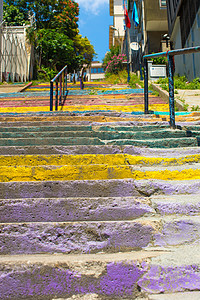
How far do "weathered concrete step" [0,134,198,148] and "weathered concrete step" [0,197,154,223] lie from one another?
1.08 m

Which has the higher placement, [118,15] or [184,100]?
[118,15]

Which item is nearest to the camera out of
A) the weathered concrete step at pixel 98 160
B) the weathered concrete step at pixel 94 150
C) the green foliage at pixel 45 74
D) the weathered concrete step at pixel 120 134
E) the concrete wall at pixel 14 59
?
the weathered concrete step at pixel 98 160

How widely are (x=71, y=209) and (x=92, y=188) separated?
27 cm

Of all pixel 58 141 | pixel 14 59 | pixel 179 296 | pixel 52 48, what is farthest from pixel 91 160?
pixel 52 48

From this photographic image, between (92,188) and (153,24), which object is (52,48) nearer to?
(153,24)

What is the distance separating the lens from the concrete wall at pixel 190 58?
946 centimetres

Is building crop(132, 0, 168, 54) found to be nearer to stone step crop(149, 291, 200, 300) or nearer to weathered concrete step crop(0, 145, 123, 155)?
weathered concrete step crop(0, 145, 123, 155)

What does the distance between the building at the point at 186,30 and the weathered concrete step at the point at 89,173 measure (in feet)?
28.0

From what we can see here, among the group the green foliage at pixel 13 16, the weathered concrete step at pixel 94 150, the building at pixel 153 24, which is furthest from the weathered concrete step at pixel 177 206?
the green foliage at pixel 13 16

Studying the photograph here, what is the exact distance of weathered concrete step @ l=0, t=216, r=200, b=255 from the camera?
1.51 meters

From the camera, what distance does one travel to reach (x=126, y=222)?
1.55 meters

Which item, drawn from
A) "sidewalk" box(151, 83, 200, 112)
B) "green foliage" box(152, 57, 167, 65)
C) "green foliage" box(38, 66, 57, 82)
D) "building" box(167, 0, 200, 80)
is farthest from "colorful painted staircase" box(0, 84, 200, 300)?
"green foliage" box(38, 66, 57, 82)

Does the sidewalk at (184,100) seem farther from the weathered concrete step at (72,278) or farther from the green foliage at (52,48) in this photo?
the green foliage at (52,48)

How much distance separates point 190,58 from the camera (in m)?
10.5
